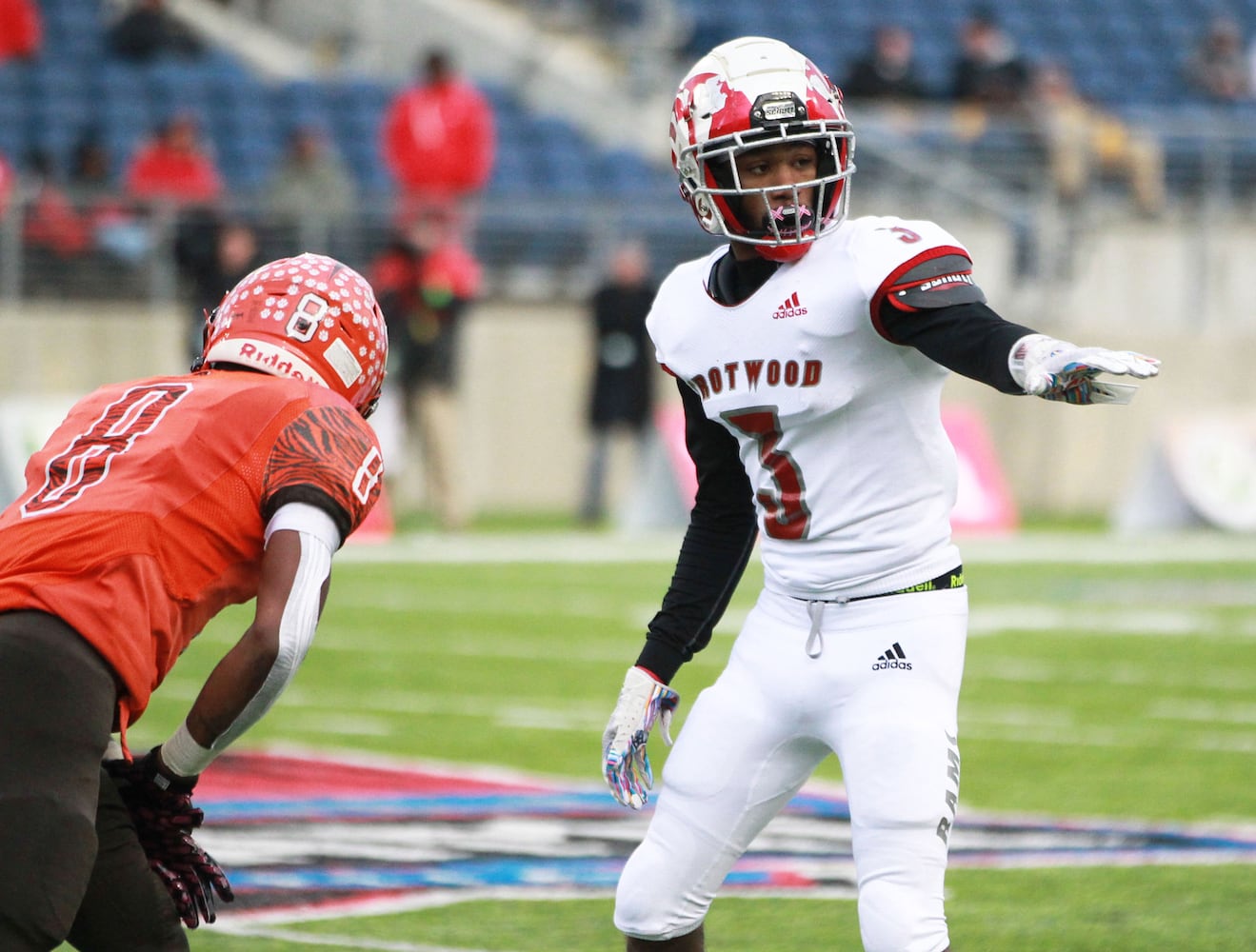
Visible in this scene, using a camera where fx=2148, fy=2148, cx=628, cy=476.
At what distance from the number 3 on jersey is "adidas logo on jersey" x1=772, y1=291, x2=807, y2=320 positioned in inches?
6.5

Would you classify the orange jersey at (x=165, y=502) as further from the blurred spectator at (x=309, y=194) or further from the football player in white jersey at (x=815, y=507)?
the blurred spectator at (x=309, y=194)

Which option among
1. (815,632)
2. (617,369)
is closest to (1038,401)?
(617,369)

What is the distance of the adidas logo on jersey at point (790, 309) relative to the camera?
12.5 ft

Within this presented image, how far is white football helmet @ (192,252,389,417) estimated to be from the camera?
11.7 ft

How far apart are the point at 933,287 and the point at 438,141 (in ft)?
45.9

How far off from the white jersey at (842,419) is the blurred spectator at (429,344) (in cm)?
1191

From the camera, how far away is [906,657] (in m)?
3.68

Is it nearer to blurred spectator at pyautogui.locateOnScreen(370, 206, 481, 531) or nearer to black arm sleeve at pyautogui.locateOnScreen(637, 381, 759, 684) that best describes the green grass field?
blurred spectator at pyautogui.locateOnScreen(370, 206, 481, 531)

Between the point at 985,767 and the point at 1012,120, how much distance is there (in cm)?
1277

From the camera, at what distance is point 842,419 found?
12.5 ft

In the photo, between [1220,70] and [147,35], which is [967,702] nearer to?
[147,35]

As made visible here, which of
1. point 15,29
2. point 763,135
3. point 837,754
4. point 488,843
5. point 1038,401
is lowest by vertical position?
point 1038,401

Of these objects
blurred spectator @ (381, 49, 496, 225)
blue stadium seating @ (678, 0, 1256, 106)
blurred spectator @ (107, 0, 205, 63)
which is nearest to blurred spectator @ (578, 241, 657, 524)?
blurred spectator @ (381, 49, 496, 225)

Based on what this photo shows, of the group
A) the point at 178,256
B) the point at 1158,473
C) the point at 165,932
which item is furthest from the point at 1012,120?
the point at 165,932
